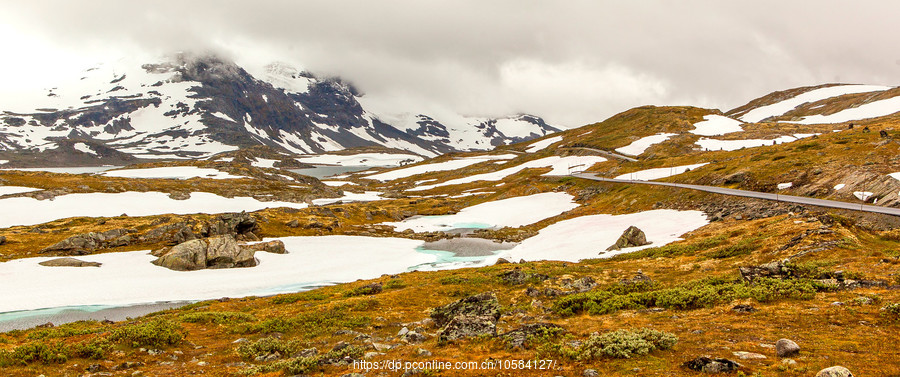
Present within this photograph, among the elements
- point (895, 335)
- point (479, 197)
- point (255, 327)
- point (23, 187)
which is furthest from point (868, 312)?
point (23, 187)

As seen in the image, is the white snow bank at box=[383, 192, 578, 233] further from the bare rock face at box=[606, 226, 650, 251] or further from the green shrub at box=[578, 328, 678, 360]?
the green shrub at box=[578, 328, 678, 360]

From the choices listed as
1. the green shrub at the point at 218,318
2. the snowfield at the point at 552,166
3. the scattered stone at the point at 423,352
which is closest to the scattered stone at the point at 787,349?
the scattered stone at the point at 423,352

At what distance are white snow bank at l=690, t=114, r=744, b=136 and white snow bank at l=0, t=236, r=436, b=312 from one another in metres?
146

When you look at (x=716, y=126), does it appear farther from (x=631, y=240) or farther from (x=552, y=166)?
(x=631, y=240)

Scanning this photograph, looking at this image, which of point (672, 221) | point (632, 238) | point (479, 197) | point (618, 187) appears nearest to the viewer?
point (632, 238)

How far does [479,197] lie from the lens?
407 feet

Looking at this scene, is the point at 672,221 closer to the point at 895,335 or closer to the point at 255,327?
the point at 895,335

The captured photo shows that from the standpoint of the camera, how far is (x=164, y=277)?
41562 mm

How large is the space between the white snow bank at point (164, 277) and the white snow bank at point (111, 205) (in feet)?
138

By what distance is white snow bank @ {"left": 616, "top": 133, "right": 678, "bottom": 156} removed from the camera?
154m

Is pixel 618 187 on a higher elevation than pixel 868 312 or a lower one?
higher

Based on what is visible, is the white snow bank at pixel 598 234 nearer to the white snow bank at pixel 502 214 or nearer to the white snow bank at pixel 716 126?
the white snow bank at pixel 502 214

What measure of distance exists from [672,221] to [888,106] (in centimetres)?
22067

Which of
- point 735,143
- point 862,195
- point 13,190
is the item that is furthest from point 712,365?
Result: point 735,143
